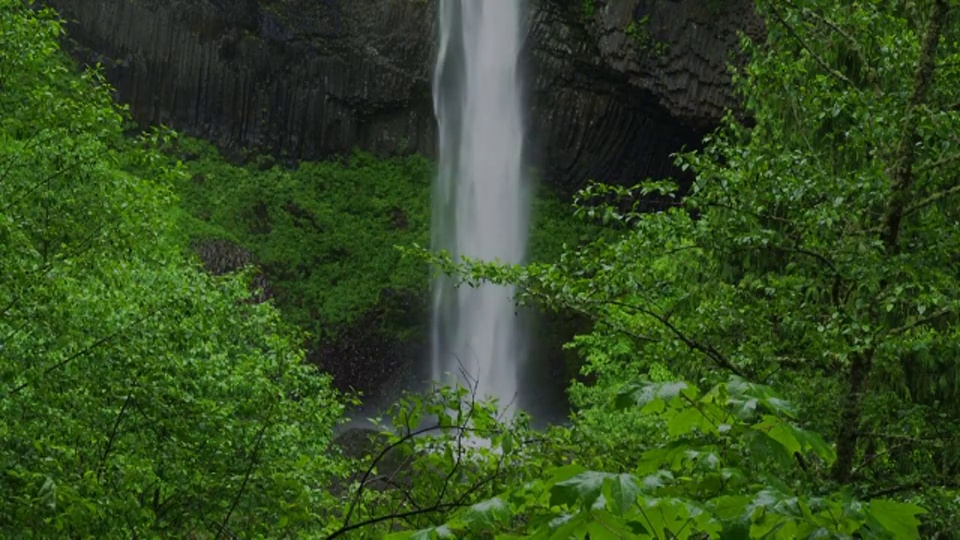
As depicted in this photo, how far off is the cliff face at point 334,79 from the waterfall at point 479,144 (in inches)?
27.6

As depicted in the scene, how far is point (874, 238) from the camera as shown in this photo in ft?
16.2

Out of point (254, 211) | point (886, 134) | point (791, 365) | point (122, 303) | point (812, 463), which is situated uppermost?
point (886, 134)

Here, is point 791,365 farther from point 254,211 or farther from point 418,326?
point 254,211

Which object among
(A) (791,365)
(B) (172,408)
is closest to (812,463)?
(A) (791,365)

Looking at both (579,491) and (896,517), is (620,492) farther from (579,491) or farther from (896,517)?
(896,517)

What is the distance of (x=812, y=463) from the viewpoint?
5.45m

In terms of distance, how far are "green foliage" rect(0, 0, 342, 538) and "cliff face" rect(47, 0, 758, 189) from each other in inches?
844

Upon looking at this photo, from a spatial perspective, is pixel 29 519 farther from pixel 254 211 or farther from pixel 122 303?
pixel 254 211

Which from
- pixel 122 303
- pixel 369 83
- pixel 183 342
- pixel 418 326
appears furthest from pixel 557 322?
pixel 183 342

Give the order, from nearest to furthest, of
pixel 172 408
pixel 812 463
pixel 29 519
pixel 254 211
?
pixel 29 519
pixel 812 463
pixel 172 408
pixel 254 211

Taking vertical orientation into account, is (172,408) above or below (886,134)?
below

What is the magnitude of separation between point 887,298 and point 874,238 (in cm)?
38

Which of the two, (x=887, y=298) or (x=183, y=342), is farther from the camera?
(x=183, y=342)

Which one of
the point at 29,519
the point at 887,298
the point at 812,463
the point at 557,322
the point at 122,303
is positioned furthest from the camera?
the point at 557,322
